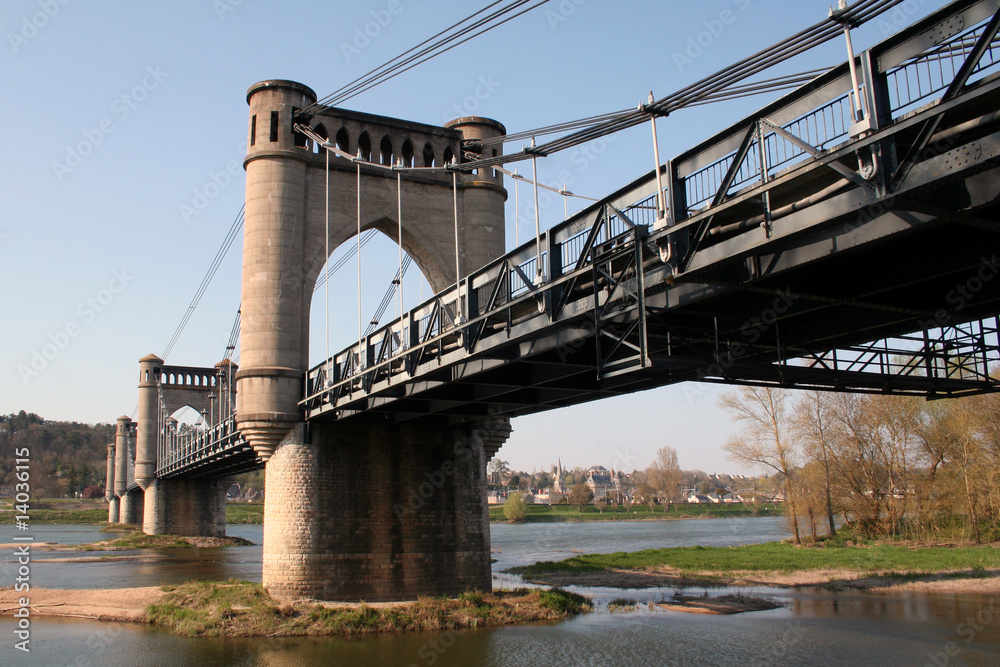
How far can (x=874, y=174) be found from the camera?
8820 millimetres

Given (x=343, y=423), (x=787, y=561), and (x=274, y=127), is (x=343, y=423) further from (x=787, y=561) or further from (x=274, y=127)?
(x=787, y=561)

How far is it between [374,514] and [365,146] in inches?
550

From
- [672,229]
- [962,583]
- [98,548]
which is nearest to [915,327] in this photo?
[672,229]

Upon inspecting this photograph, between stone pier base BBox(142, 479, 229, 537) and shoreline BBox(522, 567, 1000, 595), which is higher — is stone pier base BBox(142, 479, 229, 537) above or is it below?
above

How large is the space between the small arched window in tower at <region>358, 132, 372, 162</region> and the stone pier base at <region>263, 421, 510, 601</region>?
1078 cm

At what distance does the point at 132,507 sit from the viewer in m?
105

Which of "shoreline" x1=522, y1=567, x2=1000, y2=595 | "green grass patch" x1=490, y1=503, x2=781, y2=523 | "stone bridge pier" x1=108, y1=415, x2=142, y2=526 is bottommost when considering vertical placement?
"green grass patch" x1=490, y1=503, x2=781, y2=523

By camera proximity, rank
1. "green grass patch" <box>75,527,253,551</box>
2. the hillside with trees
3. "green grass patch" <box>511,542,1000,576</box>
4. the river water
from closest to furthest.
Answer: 1. the river water
2. "green grass patch" <box>511,542,1000,576</box>
3. "green grass patch" <box>75,527,253,551</box>
4. the hillside with trees

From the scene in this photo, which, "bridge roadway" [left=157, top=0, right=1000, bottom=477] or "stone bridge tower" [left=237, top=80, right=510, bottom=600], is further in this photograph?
"stone bridge tower" [left=237, top=80, right=510, bottom=600]

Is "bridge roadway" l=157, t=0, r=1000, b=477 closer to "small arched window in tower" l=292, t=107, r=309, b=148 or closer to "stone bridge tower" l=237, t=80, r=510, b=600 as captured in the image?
"stone bridge tower" l=237, t=80, r=510, b=600

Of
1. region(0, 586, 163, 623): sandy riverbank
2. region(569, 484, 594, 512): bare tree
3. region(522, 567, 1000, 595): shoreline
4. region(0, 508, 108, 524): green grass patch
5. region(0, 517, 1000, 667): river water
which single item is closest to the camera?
region(0, 517, 1000, 667): river water

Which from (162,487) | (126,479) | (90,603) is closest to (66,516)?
(126,479)

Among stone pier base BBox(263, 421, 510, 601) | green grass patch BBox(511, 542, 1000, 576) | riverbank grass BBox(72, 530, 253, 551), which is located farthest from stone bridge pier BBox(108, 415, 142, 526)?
stone pier base BBox(263, 421, 510, 601)

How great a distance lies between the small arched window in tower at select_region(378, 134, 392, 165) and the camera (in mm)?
31438
